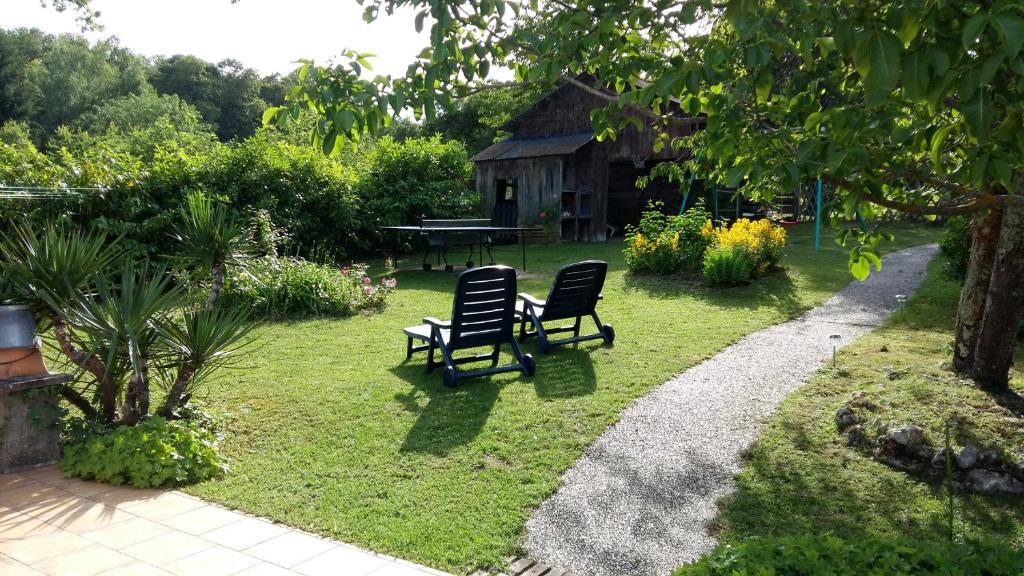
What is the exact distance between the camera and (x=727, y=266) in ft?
36.2

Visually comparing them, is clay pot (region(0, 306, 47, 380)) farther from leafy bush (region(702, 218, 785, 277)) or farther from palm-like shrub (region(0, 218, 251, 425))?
leafy bush (region(702, 218, 785, 277))

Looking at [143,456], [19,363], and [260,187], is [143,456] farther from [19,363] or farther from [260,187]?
[260,187]

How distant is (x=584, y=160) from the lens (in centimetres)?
2191

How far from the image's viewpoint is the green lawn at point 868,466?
3.80 metres

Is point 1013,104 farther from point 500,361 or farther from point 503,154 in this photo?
point 503,154

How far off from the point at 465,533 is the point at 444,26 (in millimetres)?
2498

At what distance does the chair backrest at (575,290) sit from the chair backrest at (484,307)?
0.92 m

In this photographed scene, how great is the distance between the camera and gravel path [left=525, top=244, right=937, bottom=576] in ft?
11.8

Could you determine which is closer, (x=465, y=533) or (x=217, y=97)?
(x=465, y=533)

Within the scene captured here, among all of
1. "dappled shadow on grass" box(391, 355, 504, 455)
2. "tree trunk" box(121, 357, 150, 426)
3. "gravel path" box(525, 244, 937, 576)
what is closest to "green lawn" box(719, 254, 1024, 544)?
"gravel path" box(525, 244, 937, 576)

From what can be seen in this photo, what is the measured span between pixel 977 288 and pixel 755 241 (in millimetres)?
5763

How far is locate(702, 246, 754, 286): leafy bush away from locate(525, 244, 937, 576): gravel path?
3.04 meters

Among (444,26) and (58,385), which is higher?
(444,26)

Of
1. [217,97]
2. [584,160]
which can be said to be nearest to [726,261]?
[584,160]
